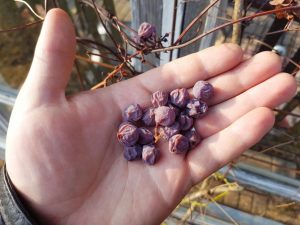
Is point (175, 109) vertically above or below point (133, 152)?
above

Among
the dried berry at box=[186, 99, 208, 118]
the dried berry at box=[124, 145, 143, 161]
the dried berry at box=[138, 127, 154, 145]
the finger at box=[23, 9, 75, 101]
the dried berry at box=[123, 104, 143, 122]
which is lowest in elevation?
the dried berry at box=[124, 145, 143, 161]

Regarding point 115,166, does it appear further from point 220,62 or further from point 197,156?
point 220,62

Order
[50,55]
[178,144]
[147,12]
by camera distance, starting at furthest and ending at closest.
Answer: [147,12] → [178,144] → [50,55]

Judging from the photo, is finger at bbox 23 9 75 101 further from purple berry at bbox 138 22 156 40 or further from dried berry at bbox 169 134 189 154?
dried berry at bbox 169 134 189 154

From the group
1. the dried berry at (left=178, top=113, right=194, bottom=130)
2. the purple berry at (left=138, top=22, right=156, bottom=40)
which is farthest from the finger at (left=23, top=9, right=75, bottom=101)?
the dried berry at (left=178, top=113, right=194, bottom=130)

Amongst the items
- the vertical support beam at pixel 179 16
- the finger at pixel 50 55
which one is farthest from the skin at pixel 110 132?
the vertical support beam at pixel 179 16

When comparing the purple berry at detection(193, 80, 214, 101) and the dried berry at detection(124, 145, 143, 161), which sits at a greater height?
the purple berry at detection(193, 80, 214, 101)

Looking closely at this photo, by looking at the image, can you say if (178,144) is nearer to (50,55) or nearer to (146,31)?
(146,31)

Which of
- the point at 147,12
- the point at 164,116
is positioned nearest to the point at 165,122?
the point at 164,116
